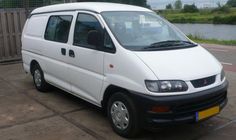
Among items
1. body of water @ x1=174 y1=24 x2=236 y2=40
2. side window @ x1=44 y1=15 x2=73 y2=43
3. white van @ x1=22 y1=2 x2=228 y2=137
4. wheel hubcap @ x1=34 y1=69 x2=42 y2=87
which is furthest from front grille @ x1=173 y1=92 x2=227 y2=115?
body of water @ x1=174 y1=24 x2=236 y2=40

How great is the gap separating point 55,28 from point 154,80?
9.41 feet

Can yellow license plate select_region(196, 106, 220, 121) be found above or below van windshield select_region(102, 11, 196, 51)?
below

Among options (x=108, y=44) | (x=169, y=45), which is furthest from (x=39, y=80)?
(x=169, y=45)

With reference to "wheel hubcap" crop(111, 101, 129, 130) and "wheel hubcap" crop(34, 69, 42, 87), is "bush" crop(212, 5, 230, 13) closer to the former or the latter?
"wheel hubcap" crop(34, 69, 42, 87)

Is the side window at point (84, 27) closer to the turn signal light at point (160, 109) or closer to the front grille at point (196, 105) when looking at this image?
the turn signal light at point (160, 109)

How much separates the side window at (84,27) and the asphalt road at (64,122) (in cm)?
121

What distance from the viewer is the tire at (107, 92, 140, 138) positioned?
14.9ft

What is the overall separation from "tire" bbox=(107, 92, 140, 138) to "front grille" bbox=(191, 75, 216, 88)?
0.83 metres

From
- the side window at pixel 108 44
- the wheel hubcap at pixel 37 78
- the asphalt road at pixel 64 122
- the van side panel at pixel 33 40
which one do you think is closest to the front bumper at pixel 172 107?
the asphalt road at pixel 64 122

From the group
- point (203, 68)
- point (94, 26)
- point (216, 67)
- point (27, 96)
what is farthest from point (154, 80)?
point (27, 96)

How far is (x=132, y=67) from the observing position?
4.57 m

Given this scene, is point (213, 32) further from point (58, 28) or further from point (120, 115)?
point (120, 115)

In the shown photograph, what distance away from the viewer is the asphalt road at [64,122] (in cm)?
495

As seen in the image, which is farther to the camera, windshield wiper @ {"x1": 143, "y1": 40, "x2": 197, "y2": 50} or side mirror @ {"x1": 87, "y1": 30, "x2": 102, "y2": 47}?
side mirror @ {"x1": 87, "y1": 30, "x2": 102, "y2": 47}
